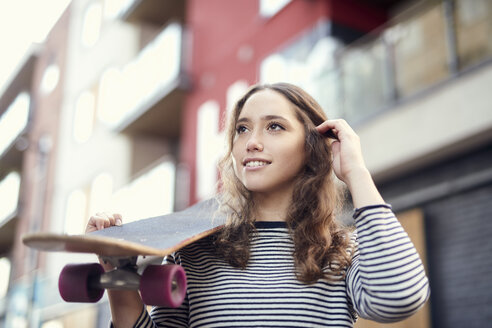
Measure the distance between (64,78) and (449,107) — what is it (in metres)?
15.3

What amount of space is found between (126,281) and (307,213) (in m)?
0.70

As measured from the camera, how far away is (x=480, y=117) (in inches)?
233

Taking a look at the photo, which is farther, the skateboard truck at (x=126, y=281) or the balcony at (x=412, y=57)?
the balcony at (x=412, y=57)

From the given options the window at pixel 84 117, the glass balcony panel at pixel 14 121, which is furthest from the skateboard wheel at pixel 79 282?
the glass balcony panel at pixel 14 121

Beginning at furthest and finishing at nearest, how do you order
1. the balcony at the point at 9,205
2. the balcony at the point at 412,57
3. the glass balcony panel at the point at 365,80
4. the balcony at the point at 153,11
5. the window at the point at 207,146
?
1. the balcony at the point at 9,205
2. the balcony at the point at 153,11
3. the window at the point at 207,146
4. the glass balcony panel at the point at 365,80
5. the balcony at the point at 412,57

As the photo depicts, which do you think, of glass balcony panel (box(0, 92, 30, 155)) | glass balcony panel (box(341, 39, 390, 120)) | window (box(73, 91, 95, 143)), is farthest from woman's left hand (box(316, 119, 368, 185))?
glass balcony panel (box(0, 92, 30, 155))

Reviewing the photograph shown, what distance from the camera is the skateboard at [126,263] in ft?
5.26

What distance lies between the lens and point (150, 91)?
1334cm

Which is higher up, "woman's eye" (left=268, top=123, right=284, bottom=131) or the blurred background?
the blurred background

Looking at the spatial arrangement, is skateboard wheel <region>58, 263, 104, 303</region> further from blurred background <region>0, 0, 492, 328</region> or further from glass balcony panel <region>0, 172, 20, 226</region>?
glass balcony panel <region>0, 172, 20, 226</region>

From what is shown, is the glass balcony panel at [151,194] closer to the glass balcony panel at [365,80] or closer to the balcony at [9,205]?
the glass balcony panel at [365,80]

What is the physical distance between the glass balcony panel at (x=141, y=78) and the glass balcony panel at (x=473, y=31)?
6.78m

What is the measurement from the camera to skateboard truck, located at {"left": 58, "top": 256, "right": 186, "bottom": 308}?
1736 mm

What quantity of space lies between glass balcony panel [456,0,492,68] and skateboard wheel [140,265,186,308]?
5028 millimetres
